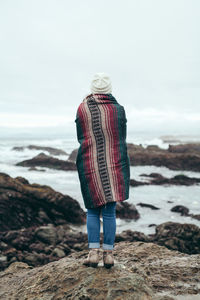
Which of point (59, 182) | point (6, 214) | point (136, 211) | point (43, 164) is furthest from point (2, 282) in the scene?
point (43, 164)

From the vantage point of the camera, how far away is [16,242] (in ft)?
22.3

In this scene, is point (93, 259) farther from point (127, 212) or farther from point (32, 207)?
point (127, 212)

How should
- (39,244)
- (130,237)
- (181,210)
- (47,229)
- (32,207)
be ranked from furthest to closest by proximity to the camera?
(181,210)
(32,207)
(47,229)
(130,237)
(39,244)

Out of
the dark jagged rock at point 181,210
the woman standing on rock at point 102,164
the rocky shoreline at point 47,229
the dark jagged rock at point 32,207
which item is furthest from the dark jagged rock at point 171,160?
the woman standing on rock at point 102,164

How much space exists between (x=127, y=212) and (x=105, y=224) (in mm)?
7011

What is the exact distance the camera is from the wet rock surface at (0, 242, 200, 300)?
114 inches

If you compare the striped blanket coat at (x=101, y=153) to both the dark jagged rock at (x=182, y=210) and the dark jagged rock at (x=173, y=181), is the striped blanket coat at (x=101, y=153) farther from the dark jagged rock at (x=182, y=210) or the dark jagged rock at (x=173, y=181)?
the dark jagged rock at (x=173, y=181)

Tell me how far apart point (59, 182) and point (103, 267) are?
13.1 meters

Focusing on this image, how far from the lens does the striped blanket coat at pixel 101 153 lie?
335 centimetres

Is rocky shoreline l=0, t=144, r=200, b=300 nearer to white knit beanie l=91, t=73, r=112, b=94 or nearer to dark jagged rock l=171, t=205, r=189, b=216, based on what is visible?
dark jagged rock l=171, t=205, r=189, b=216

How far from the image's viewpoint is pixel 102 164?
3352 millimetres

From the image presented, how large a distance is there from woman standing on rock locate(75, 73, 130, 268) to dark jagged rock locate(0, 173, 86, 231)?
17.4 ft

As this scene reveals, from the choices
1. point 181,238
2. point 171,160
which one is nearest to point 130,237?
point 181,238

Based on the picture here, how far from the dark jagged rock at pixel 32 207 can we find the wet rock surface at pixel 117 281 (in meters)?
4.21
